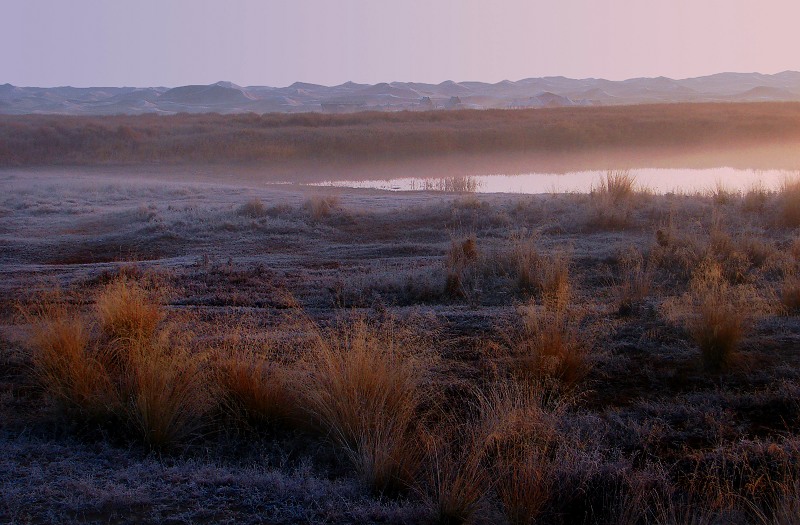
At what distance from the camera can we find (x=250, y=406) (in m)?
5.22

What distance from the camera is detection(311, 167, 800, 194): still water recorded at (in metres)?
23.8

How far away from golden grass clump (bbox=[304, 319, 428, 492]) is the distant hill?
70.0 m

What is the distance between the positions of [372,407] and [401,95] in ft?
376

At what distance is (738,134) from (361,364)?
128 feet

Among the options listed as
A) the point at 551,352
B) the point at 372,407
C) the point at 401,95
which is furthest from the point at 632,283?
the point at 401,95

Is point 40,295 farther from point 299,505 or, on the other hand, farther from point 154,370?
point 299,505

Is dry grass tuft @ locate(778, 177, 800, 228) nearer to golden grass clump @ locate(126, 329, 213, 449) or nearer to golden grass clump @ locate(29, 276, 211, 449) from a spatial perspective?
golden grass clump @ locate(29, 276, 211, 449)

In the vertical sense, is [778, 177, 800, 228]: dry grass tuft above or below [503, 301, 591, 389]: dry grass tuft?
above

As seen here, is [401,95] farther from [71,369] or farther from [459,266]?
[71,369]

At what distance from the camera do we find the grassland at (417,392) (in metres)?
4.05

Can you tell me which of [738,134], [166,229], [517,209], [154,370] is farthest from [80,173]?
[738,134]

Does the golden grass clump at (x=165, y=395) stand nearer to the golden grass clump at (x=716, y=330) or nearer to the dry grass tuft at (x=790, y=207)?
the golden grass clump at (x=716, y=330)

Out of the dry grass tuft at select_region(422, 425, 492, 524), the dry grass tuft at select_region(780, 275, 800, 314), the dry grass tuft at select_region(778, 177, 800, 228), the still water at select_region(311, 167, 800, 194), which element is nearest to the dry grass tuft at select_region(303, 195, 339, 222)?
the still water at select_region(311, 167, 800, 194)

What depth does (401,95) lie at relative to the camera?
116188 mm
